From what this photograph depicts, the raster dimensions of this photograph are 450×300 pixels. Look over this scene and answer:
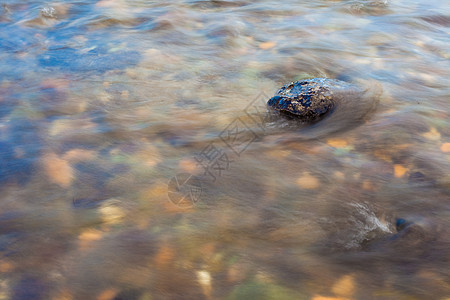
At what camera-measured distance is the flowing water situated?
1.74 m

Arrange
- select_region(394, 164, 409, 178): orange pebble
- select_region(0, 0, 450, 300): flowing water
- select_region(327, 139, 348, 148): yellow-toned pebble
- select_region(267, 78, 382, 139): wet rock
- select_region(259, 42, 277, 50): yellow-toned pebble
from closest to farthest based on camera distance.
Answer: select_region(0, 0, 450, 300): flowing water, select_region(394, 164, 409, 178): orange pebble, select_region(327, 139, 348, 148): yellow-toned pebble, select_region(267, 78, 382, 139): wet rock, select_region(259, 42, 277, 50): yellow-toned pebble

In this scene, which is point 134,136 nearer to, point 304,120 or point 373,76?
point 304,120

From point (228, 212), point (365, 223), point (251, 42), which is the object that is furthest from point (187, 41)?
point (365, 223)

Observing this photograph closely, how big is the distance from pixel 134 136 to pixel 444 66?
2.99 m

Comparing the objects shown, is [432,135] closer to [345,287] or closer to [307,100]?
[307,100]

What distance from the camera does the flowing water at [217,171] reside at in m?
1.74

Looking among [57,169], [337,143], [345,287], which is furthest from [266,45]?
[345,287]

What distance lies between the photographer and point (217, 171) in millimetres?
2453

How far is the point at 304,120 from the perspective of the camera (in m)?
2.96

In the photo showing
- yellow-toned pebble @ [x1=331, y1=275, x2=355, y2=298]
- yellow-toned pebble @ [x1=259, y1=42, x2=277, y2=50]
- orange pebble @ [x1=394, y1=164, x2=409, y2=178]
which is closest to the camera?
yellow-toned pebble @ [x1=331, y1=275, x2=355, y2=298]

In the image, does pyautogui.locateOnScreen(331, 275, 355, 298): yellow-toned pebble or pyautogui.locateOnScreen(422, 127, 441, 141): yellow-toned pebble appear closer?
pyautogui.locateOnScreen(331, 275, 355, 298): yellow-toned pebble

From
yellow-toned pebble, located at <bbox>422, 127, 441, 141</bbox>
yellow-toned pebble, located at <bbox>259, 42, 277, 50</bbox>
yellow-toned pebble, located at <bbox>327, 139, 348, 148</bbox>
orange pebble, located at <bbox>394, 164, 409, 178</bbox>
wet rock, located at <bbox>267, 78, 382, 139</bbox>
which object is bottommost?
orange pebble, located at <bbox>394, 164, 409, 178</bbox>

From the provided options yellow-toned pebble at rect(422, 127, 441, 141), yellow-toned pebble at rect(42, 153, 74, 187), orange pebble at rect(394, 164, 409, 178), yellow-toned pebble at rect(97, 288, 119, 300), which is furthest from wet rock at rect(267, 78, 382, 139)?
yellow-toned pebble at rect(97, 288, 119, 300)

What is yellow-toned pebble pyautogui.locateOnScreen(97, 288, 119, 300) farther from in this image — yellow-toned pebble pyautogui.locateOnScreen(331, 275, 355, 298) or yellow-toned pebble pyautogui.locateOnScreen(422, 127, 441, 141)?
yellow-toned pebble pyautogui.locateOnScreen(422, 127, 441, 141)
